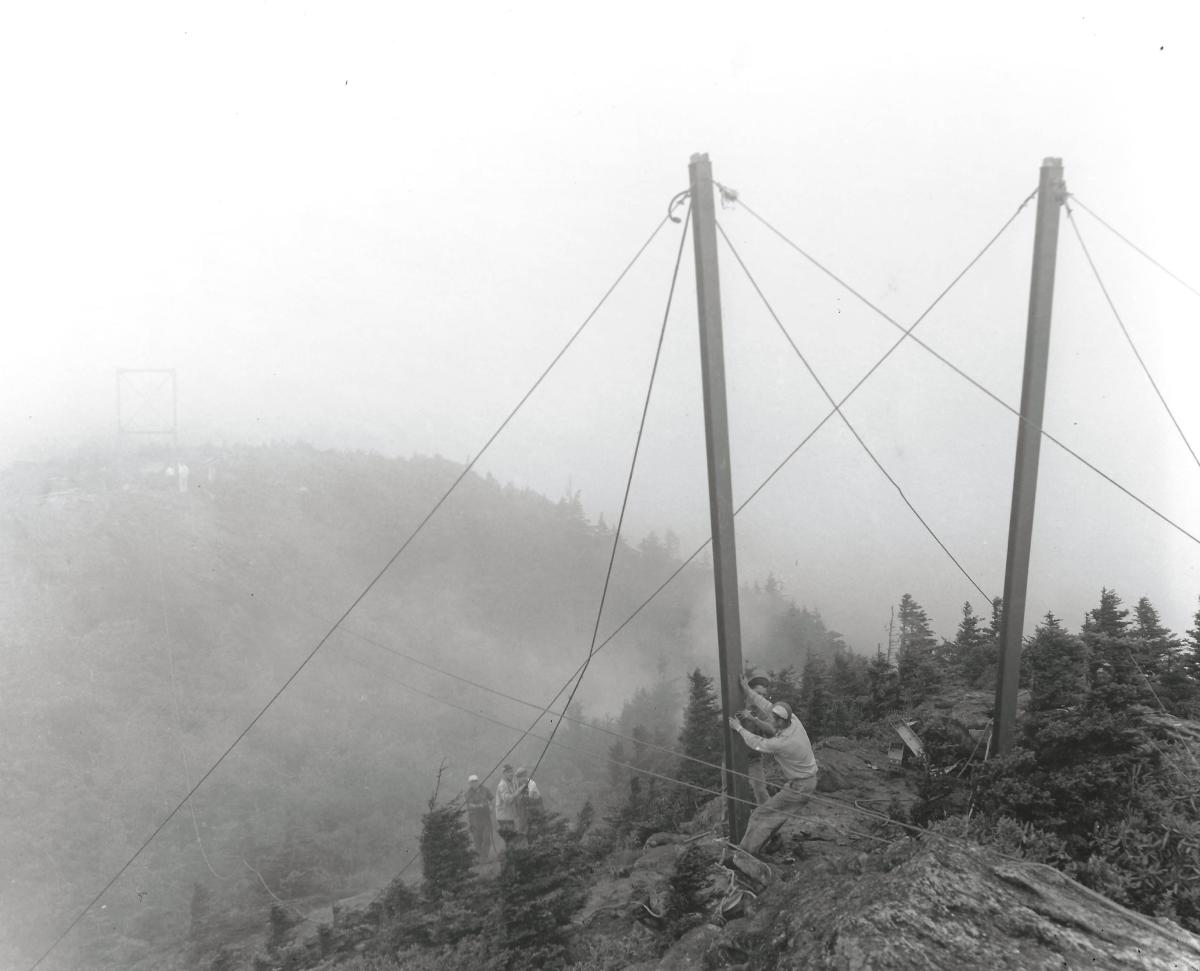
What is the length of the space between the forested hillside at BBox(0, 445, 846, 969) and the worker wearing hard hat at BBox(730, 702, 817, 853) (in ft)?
32.4

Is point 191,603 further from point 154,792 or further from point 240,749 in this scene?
point 154,792

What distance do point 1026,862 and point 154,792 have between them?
22.0 meters

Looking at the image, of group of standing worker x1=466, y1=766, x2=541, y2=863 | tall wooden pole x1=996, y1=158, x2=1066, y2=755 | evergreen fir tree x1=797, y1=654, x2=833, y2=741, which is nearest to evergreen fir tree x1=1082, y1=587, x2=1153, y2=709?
tall wooden pole x1=996, y1=158, x2=1066, y2=755

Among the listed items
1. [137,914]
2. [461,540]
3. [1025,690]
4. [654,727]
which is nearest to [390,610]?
[461,540]

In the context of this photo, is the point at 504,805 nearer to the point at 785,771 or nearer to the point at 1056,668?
the point at 785,771

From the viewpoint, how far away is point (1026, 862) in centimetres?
451

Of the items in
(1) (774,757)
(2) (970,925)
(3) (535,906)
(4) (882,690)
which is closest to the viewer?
(2) (970,925)

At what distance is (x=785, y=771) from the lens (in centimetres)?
719

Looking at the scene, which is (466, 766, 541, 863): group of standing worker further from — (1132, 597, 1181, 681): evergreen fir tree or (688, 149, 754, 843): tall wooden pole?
(1132, 597, 1181, 681): evergreen fir tree

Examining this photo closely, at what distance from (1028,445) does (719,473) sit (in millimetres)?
3574

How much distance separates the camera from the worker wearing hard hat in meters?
6.72

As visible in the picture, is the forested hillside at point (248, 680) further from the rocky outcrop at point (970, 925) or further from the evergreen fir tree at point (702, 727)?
the rocky outcrop at point (970, 925)

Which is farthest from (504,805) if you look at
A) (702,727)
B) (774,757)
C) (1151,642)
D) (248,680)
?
(248,680)

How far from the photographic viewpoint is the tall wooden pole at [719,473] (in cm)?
654
